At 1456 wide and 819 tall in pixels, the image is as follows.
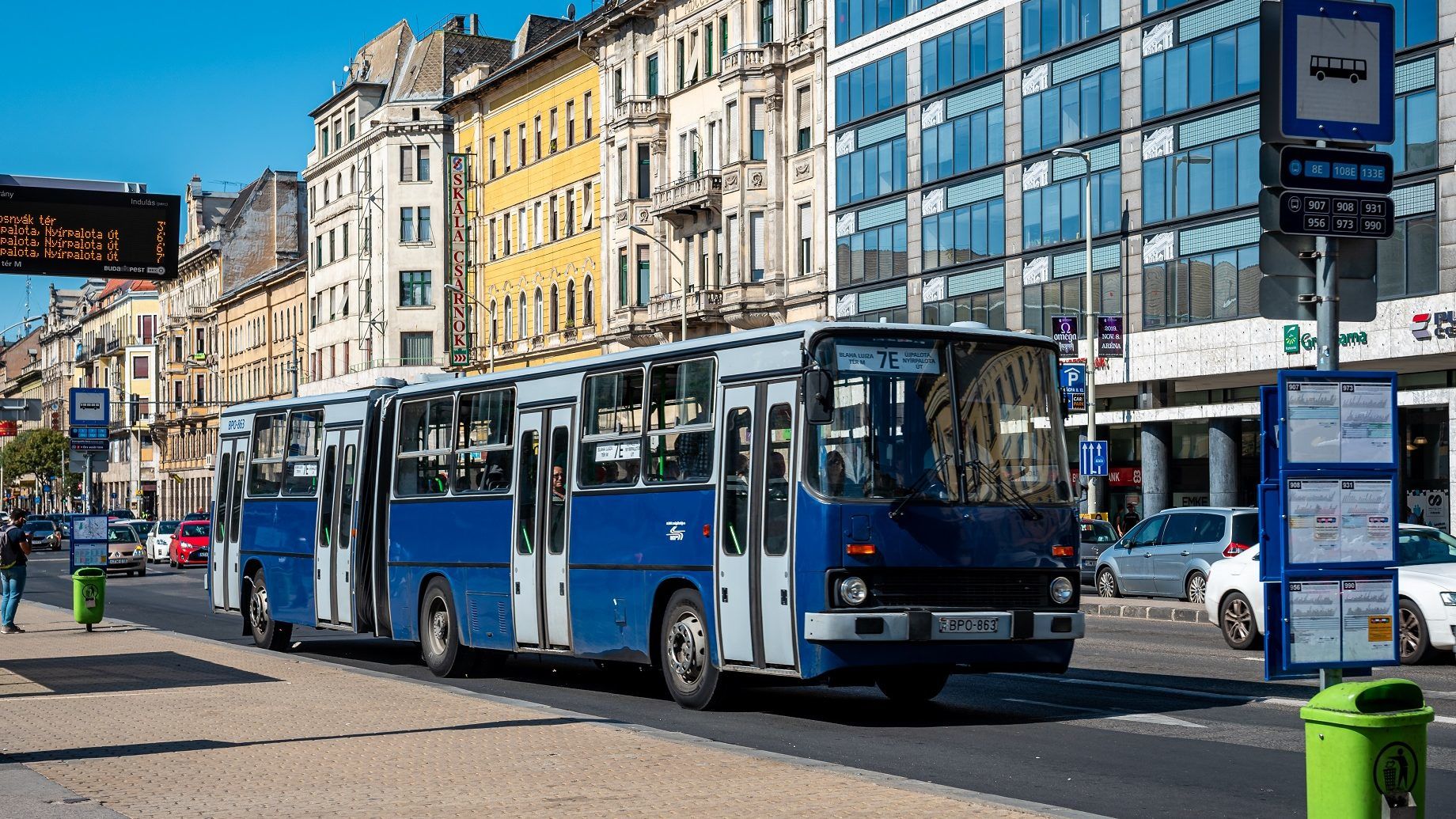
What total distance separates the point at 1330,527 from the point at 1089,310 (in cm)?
4072

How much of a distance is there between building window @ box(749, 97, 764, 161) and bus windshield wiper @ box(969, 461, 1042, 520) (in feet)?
153

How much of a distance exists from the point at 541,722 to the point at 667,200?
51536mm

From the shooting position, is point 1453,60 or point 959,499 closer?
point 959,499

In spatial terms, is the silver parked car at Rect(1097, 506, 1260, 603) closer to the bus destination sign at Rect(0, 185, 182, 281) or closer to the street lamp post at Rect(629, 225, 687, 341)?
the bus destination sign at Rect(0, 185, 182, 281)

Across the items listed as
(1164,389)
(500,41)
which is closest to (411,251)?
(500,41)

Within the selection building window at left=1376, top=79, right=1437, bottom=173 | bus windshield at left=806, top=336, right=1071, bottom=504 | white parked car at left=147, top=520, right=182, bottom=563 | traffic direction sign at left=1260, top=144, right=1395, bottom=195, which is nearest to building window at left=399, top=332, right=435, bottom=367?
white parked car at left=147, top=520, right=182, bottom=563

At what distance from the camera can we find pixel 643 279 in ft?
222

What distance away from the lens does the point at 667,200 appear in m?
64.8

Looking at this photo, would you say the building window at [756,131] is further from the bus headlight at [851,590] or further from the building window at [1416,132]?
the bus headlight at [851,590]

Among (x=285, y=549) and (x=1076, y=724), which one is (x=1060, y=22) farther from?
(x=1076, y=724)

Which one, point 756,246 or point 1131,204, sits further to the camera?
point 756,246

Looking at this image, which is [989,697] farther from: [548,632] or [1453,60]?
[1453,60]

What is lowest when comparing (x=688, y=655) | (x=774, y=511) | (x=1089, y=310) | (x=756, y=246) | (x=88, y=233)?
(x=688, y=655)

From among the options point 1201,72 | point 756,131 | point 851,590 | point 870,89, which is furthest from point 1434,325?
point 851,590
